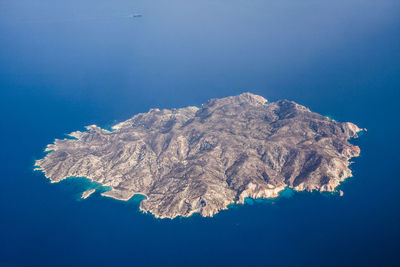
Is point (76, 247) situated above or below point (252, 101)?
below

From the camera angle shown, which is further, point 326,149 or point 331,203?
point 326,149

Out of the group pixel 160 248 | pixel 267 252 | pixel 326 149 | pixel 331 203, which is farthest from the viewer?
pixel 326 149

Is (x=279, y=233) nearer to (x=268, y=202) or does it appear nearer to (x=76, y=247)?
(x=268, y=202)

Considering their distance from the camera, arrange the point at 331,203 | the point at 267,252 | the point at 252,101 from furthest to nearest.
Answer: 1. the point at 252,101
2. the point at 331,203
3. the point at 267,252
